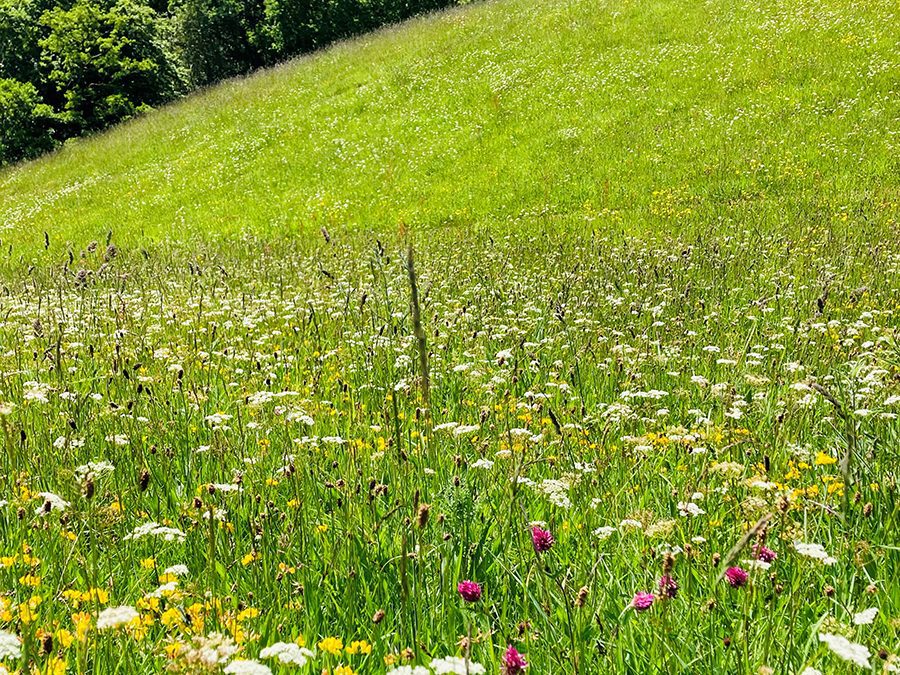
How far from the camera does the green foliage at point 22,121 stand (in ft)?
131

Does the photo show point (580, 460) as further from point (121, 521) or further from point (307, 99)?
point (307, 99)

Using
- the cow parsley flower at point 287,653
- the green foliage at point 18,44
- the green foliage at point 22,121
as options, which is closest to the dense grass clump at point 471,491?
the cow parsley flower at point 287,653

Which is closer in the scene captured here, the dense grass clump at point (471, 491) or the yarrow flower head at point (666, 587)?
the yarrow flower head at point (666, 587)

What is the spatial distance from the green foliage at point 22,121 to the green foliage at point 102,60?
1.51 metres

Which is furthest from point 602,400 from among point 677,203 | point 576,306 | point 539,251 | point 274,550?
point 677,203

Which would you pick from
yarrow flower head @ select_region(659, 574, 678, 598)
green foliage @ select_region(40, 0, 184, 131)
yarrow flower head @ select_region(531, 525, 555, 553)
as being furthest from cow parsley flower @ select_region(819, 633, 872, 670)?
green foliage @ select_region(40, 0, 184, 131)

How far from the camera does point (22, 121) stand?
40.6 meters

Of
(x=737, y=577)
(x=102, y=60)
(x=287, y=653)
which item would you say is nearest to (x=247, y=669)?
(x=287, y=653)

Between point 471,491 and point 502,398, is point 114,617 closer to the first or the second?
point 471,491

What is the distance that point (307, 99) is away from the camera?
2269cm

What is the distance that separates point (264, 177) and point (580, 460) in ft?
53.6

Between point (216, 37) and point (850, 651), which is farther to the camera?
point (216, 37)

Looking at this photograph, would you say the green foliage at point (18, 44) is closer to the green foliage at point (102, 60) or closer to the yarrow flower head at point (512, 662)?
the green foliage at point (102, 60)

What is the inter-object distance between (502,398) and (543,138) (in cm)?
1276
